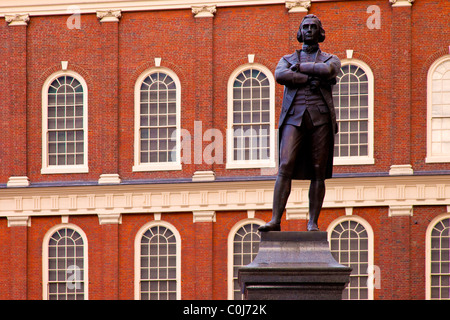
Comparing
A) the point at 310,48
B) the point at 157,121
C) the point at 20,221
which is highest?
the point at 157,121

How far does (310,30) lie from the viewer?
1284 centimetres

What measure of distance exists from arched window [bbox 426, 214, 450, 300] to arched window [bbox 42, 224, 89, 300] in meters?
10.5

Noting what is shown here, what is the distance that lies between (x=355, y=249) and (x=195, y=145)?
5931 millimetres

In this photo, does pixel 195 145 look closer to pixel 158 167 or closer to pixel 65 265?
pixel 158 167

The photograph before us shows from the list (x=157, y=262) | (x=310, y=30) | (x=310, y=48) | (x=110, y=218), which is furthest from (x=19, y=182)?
(x=310, y=30)

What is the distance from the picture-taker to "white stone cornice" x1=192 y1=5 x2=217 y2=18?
1326 inches

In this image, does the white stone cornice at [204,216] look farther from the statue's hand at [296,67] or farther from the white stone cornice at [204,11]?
the statue's hand at [296,67]

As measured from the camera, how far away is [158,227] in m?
33.4

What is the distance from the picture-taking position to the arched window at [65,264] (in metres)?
33.4

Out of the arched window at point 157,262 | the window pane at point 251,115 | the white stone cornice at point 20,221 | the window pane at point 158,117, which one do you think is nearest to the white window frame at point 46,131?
the white stone cornice at point 20,221

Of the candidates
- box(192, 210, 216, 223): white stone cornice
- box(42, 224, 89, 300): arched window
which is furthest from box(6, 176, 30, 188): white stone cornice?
box(192, 210, 216, 223): white stone cornice

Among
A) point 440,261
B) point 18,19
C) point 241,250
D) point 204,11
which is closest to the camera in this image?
point 440,261

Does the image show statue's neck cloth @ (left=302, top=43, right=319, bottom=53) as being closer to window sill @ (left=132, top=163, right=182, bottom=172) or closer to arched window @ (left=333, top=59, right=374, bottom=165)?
arched window @ (left=333, top=59, right=374, bottom=165)

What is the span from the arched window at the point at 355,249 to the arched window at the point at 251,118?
3.00 meters
